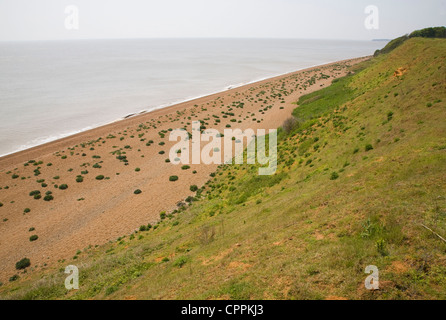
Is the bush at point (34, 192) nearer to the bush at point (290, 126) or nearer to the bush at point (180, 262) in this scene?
the bush at point (180, 262)

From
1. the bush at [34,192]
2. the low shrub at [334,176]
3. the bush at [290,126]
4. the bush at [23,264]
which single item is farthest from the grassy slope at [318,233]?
the bush at [34,192]

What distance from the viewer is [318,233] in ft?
32.2

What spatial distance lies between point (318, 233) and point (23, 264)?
2049cm

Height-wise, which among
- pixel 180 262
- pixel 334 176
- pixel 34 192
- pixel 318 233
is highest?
pixel 334 176

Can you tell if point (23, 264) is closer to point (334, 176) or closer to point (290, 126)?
point (334, 176)

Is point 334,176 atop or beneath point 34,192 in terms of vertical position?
atop

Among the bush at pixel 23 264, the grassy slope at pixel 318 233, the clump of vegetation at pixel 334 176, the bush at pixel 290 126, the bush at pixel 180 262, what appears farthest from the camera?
the bush at pixel 290 126

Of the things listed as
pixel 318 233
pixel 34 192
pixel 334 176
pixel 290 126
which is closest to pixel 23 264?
pixel 34 192

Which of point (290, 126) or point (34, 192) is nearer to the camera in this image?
point (34, 192)

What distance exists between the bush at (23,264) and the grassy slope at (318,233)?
1984 millimetres

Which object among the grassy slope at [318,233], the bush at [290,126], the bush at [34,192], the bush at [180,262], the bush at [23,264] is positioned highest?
the bush at [290,126]

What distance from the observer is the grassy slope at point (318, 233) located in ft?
23.7

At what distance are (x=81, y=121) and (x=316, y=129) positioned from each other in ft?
182
